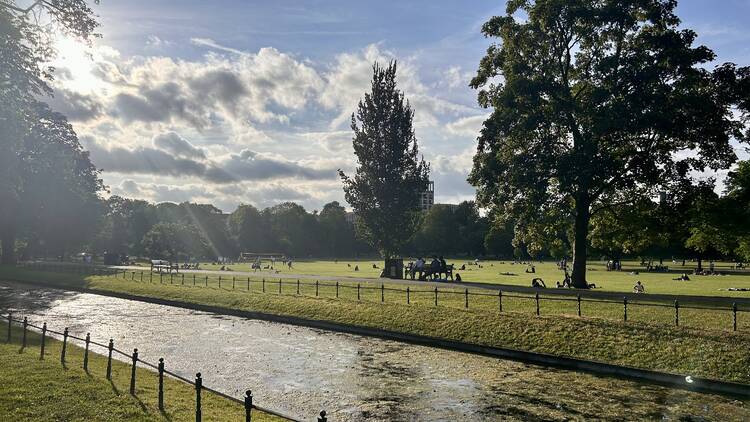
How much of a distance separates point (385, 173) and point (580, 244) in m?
25.3

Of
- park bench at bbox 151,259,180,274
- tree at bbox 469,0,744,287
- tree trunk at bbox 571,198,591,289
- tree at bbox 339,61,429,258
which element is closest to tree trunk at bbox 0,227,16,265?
park bench at bbox 151,259,180,274

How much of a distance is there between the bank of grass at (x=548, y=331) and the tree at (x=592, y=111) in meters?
10.7

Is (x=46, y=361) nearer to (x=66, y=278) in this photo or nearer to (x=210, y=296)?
(x=210, y=296)

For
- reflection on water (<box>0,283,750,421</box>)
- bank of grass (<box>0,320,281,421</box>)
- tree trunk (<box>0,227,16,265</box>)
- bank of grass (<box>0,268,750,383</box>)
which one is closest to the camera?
bank of grass (<box>0,320,281,421</box>)

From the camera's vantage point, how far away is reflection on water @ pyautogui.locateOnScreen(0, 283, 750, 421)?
49.8 ft

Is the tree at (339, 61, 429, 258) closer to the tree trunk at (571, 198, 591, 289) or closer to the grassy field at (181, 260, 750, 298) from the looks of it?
the grassy field at (181, 260, 750, 298)

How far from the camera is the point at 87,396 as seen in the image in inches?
535

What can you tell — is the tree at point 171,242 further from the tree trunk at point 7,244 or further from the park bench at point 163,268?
the park bench at point 163,268

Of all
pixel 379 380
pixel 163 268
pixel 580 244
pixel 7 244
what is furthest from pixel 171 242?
pixel 379 380

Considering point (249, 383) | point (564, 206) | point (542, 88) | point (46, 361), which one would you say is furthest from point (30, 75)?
point (564, 206)

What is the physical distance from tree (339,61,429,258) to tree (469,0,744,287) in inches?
740

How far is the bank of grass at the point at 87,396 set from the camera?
12.3 metres

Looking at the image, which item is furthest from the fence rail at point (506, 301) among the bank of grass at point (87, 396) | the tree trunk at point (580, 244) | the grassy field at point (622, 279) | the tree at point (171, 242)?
the tree at point (171, 242)

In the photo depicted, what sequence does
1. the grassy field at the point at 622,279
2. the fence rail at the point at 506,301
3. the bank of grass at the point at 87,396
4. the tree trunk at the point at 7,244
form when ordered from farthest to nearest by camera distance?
the tree trunk at the point at 7,244 → the grassy field at the point at 622,279 → the fence rail at the point at 506,301 → the bank of grass at the point at 87,396
